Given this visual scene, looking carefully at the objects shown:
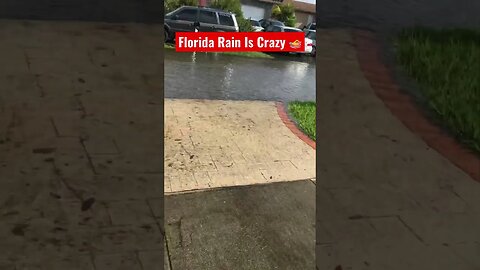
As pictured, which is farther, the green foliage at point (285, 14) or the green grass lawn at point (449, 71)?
the green foliage at point (285, 14)

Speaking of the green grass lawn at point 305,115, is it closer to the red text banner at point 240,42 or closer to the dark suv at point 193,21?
the red text banner at point 240,42

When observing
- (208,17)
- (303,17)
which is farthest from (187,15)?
(303,17)

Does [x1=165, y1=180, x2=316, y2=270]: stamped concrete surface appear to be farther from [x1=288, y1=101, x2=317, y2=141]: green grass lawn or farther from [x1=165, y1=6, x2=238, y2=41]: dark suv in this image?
[x1=165, y1=6, x2=238, y2=41]: dark suv

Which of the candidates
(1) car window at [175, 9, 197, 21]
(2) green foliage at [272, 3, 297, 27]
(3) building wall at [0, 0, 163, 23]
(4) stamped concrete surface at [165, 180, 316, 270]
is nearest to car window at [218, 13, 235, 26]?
(1) car window at [175, 9, 197, 21]

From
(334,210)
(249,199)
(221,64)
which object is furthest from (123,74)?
(221,64)

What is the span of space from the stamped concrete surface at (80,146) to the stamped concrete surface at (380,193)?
51.6 inches

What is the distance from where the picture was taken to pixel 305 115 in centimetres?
670

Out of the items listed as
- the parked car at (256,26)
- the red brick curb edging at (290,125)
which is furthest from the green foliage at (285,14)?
the red brick curb edging at (290,125)

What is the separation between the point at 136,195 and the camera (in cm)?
292

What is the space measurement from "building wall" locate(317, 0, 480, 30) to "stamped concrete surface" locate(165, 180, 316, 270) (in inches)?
61.8

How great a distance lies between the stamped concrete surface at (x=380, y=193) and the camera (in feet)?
8.87

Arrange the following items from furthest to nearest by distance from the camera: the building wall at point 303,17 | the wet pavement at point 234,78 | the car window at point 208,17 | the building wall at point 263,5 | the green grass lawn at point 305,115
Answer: the building wall at point 303,17 < the building wall at point 263,5 < the car window at point 208,17 < the wet pavement at point 234,78 < the green grass lawn at point 305,115

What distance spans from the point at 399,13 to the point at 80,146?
119 inches

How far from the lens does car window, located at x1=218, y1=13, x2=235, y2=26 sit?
1648 centimetres
